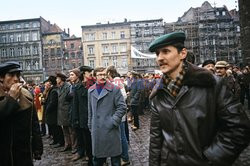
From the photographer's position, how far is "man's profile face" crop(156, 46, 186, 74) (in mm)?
2504

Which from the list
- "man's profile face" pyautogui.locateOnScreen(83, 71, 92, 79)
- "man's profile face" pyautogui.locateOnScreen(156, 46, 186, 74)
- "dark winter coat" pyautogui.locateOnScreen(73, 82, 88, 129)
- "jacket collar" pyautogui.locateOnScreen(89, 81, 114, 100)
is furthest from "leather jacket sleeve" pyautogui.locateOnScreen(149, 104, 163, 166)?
"man's profile face" pyautogui.locateOnScreen(83, 71, 92, 79)

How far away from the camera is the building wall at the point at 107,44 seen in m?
62.7

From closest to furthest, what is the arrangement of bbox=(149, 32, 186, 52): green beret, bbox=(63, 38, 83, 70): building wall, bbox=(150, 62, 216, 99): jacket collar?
bbox=(150, 62, 216, 99): jacket collar
bbox=(149, 32, 186, 52): green beret
bbox=(63, 38, 83, 70): building wall

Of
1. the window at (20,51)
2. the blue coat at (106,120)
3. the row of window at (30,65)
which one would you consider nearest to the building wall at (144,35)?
the row of window at (30,65)

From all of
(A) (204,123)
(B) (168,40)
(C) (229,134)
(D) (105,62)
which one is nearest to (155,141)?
(A) (204,123)

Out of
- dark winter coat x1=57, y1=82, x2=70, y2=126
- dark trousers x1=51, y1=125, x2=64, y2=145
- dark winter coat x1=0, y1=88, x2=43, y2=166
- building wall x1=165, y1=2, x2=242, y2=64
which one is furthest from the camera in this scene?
building wall x1=165, y1=2, x2=242, y2=64

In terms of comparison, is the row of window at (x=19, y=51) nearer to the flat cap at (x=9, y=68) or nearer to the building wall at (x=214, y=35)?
the building wall at (x=214, y=35)

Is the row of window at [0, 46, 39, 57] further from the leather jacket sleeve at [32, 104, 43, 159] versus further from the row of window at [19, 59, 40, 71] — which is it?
the leather jacket sleeve at [32, 104, 43, 159]

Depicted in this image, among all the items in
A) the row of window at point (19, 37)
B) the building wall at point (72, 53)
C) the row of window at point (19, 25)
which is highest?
the row of window at point (19, 25)

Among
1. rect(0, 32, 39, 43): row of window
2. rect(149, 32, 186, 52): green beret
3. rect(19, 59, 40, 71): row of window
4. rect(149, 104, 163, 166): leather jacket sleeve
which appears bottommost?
rect(149, 104, 163, 166): leather jacket sleeve

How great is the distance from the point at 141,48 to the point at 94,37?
419 inches

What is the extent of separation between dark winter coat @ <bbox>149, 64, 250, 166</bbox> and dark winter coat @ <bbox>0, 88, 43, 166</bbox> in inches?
67.4

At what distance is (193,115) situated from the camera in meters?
2.30

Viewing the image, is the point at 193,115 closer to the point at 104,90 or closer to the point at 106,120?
the point at 106,120
